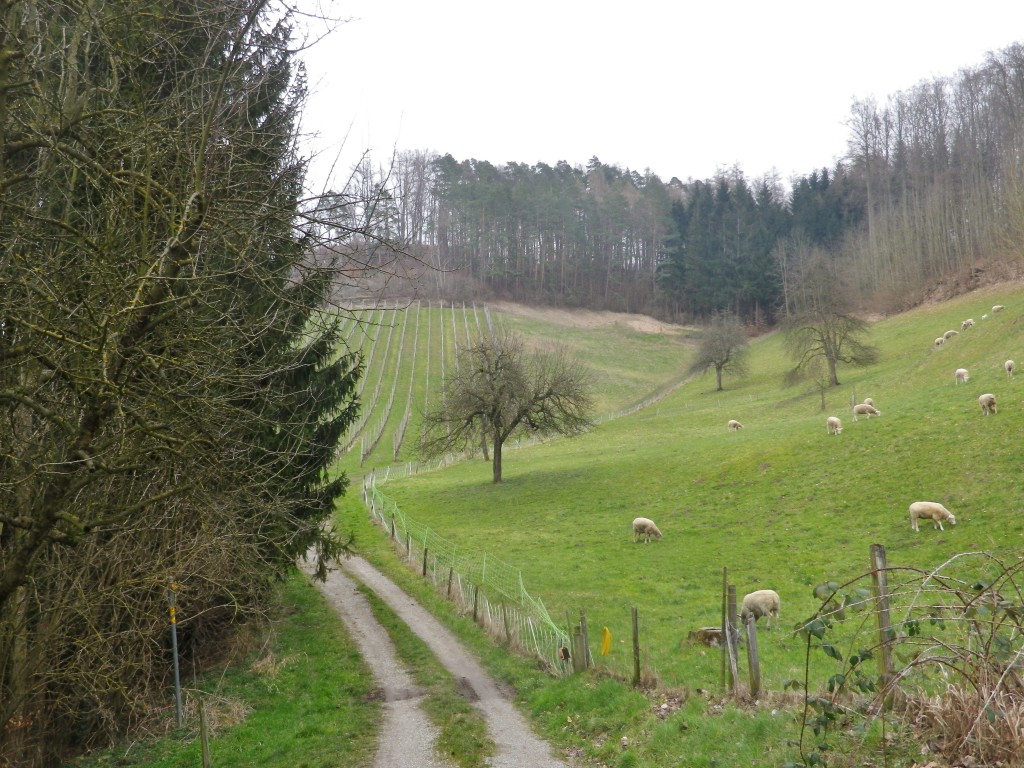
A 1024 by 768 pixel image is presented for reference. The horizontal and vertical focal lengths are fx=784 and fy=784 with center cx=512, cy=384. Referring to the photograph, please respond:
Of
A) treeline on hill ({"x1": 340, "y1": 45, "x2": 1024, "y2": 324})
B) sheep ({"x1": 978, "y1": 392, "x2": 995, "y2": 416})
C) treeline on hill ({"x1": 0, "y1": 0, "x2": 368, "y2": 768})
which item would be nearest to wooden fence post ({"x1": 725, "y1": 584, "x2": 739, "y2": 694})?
treeline on hill ({"x1": 0, "y1": 0, "x2": 368, "y2": 768})

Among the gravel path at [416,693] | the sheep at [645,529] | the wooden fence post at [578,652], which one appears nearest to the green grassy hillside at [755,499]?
the sheep at [645,529]

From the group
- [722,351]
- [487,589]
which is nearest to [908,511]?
[487,589]

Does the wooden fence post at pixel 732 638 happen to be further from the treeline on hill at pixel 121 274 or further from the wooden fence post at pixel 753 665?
the treeline on hill at pixel 121 274

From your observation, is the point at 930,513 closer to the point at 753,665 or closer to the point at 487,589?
the point at 487,589

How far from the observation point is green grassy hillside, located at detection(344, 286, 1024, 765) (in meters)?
20.5

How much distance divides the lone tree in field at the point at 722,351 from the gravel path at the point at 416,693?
51.8 meters

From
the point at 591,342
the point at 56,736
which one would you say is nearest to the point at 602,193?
the point at 591,342

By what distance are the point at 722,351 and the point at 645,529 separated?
147 ft

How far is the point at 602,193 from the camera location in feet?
433

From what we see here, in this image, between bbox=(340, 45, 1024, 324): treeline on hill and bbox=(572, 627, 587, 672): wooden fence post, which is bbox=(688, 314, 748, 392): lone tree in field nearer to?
bbox=(340, 45, 1024, 324): treeline on hill

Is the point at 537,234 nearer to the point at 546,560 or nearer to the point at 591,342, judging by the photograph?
the point at 591,342

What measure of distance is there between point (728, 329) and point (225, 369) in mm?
67940

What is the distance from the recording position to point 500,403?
139 ft

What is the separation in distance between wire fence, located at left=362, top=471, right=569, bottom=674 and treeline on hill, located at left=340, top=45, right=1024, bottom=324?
46.6m
